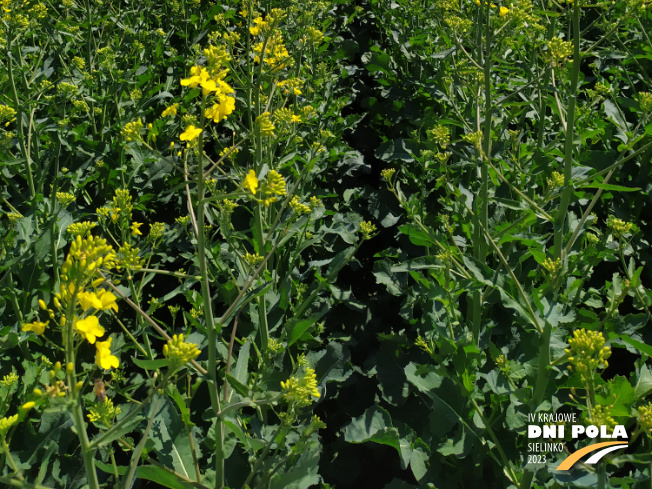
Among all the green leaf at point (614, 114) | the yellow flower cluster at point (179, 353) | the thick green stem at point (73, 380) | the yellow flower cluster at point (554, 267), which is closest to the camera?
the thick green stem at point (73, 380)

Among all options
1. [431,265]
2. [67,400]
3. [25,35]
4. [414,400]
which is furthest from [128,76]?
[67,400]

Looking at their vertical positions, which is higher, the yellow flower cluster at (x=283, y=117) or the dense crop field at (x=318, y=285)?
the yellow flower cluster at (x=283, y=117)

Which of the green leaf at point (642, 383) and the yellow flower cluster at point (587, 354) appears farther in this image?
the green leaf at point (642, 383)

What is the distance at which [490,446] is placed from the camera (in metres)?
2.33

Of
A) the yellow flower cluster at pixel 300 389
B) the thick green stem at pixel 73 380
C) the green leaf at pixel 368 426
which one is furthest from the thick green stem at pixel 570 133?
the thick green stem at pixel 73 380

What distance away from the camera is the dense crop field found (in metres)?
1.79

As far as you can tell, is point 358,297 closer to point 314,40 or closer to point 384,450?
point 384,450

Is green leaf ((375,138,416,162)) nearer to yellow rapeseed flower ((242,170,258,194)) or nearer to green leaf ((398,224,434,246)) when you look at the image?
green leaf ((398,224,434,246))

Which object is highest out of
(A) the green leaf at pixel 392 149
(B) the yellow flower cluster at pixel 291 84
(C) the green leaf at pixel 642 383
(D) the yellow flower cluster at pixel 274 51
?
(D) the yellow flower cluster at pixel 274 51

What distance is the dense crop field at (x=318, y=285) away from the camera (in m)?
1.79

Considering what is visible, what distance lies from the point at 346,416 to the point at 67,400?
7.29 feet

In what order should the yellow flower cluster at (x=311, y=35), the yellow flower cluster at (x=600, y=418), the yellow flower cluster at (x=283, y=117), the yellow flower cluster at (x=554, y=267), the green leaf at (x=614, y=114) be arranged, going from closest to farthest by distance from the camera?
the yellow flower cluster at (x=600, y=418) < the yellow flower cluster at (x=554, y=267) < the yellow flower cluster at (x=283, y=117) < the yellow flower cluster at (x=311, y=35) < the green leaf at (x=614, y=114)

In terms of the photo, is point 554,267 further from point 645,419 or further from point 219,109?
point 219,109

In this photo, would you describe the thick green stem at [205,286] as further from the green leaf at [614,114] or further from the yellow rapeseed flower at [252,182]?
the green leaf at [614,114]
